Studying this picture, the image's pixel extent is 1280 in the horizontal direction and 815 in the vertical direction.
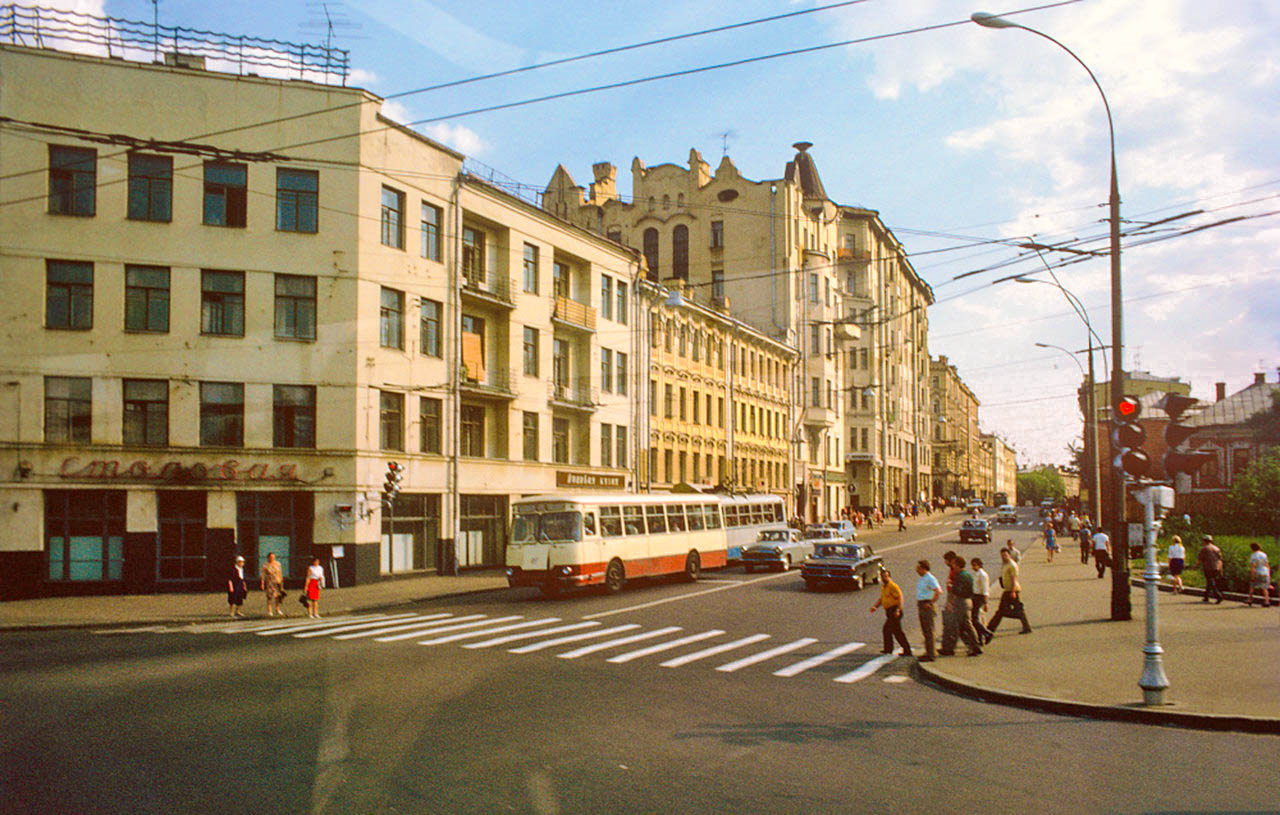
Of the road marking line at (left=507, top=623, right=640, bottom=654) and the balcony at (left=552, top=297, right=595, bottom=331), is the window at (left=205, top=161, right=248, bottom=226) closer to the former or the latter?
the balcony at (left=552, top=297, right=595, bottom=331)

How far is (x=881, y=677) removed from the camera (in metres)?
15.2

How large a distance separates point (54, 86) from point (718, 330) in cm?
3651

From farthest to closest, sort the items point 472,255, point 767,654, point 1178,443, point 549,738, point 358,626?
point 472,255 → point 358,626 → point 767,654 → point 1178,443 → point 549,738

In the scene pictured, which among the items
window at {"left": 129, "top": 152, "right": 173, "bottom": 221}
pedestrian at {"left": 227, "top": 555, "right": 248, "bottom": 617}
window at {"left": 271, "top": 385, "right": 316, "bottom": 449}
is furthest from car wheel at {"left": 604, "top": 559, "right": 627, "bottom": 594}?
window at {"left": 129, "top": 152, "right": 173, "bottom": 221}

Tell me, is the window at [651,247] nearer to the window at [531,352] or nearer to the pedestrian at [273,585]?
the window at [531,352]

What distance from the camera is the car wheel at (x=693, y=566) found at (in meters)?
33.6

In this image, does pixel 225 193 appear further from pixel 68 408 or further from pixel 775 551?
pixel 775 551

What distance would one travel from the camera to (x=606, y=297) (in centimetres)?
4547

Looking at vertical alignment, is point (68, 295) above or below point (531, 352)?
above

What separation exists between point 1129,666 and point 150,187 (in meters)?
28.2

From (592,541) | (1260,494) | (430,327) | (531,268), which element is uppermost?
(531,268)

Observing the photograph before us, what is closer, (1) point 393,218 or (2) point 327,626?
(2) point 327,626

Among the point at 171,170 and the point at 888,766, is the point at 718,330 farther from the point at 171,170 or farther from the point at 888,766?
the point at 888,766

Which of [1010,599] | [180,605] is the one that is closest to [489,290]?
[180,605]
